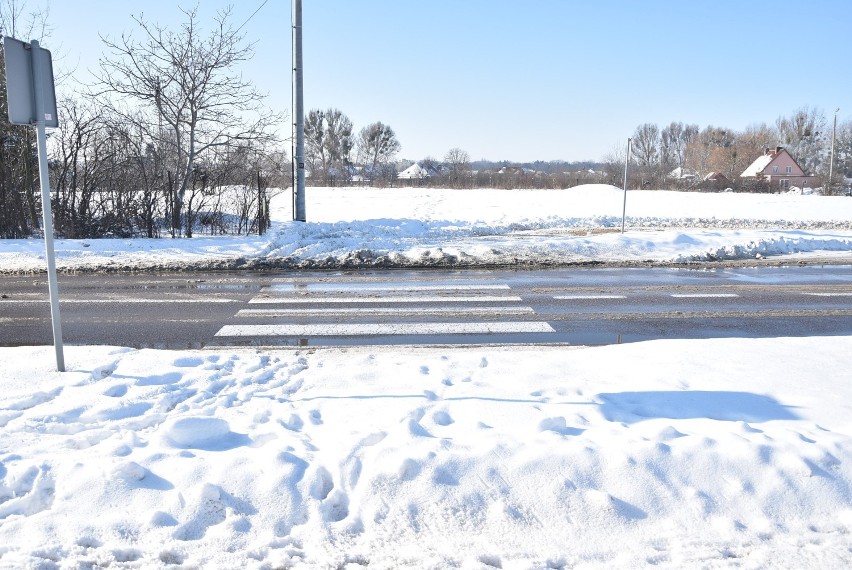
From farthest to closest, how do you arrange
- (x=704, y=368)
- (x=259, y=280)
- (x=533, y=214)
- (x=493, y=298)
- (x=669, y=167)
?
(x=669, y=167) < (x=533, y=214) < (x=259, y=280) < (x=493, y=298) < (x=704, y=368)

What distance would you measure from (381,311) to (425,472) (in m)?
5.46

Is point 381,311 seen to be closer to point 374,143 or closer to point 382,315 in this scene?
point 382,315

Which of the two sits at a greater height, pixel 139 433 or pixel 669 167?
pixel 669 167

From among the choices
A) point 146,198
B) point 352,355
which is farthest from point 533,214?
point 352,355

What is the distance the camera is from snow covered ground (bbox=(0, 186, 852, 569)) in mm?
3268

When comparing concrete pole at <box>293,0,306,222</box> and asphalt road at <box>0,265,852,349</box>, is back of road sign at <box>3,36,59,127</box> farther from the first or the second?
concrete pole at <box>293,0,306,222</box>

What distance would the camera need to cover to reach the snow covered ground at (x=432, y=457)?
129 inches

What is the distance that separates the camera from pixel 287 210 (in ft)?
106

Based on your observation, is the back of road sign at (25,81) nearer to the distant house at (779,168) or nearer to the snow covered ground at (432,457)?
the snow covered ground at (432,457)

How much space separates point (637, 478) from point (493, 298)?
255 inches

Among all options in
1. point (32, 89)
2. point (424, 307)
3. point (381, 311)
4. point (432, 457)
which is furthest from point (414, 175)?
point (432, 457)

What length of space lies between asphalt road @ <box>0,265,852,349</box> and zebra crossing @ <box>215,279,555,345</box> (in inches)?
0.7

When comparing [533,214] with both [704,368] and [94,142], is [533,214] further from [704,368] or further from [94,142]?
[704,368]

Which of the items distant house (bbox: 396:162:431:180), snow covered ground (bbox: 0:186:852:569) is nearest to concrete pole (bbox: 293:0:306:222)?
snow covered ground (bbox: 0:186:852:569)
